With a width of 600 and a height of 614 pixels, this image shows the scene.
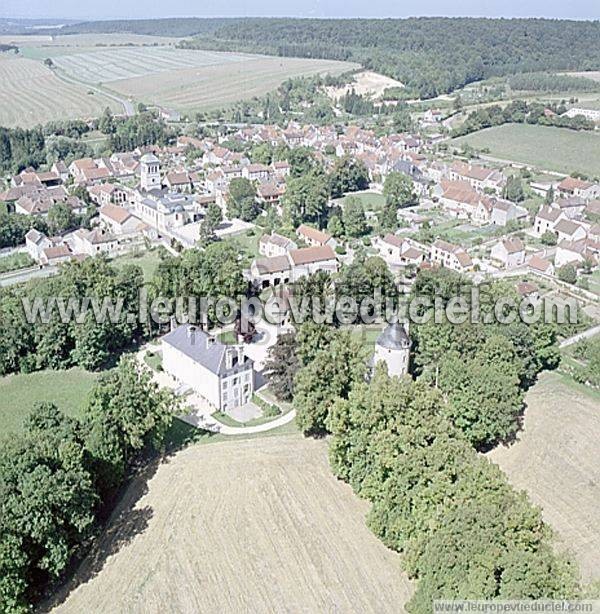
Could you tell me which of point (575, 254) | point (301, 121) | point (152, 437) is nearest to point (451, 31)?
point (301, 121)

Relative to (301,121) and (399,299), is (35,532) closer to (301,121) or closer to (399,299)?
(399,299)

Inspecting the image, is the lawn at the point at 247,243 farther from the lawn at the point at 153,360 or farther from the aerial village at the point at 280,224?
the lawn at the point at 153,360

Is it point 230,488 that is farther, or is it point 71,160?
point 71,160

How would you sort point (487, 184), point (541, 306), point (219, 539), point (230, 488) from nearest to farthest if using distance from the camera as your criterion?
point (219, 539) → point (230, 488) → point (541, 306) → point (487, 184)

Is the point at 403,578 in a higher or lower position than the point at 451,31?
lower

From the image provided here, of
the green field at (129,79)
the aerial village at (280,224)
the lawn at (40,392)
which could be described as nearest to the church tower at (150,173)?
the aerial village at (280,224)

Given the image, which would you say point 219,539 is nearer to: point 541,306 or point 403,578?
point 403,578

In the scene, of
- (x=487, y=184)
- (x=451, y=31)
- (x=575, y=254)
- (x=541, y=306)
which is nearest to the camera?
(x=541, y=306)

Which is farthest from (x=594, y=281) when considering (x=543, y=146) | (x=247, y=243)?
(x=543, y=146)
